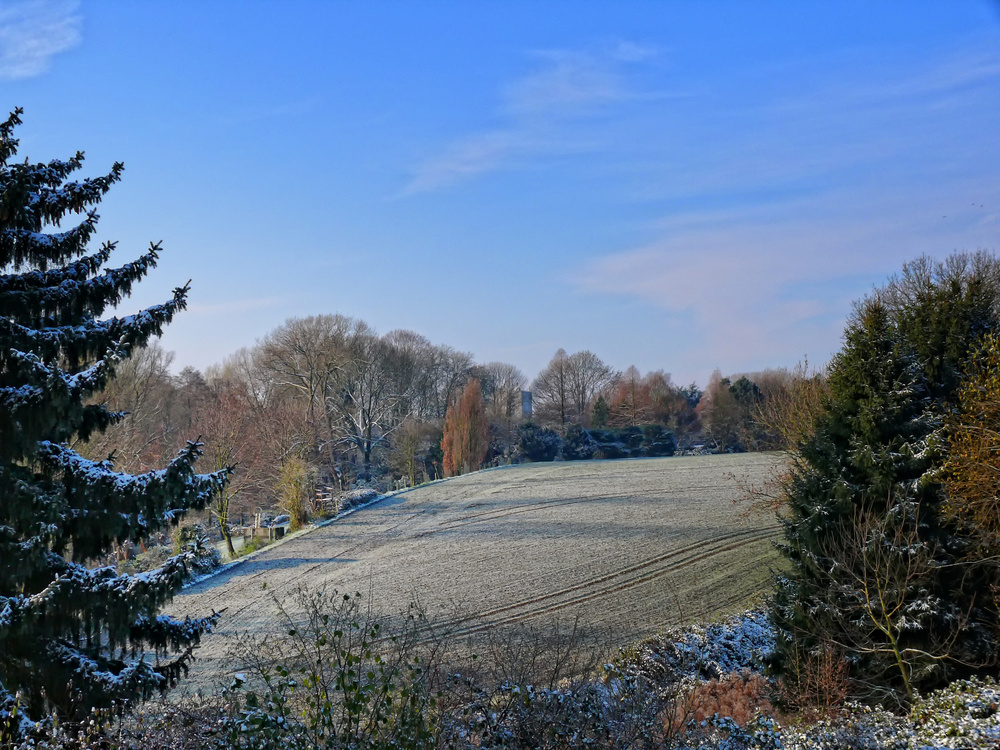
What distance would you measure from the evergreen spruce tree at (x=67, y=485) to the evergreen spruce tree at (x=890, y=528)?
10.0 metres

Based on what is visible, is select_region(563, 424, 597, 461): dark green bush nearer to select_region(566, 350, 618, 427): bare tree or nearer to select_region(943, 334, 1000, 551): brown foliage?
select_region(566, 350, 618, 427): bare tree

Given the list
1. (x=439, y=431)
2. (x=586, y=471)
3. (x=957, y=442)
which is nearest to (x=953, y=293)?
(x=957, y=442)

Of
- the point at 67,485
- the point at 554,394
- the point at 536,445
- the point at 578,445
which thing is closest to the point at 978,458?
the point at 67,485

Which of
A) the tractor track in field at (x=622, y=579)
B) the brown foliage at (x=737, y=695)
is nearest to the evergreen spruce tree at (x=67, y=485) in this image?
the tractor track in field at (x=622, y=579)

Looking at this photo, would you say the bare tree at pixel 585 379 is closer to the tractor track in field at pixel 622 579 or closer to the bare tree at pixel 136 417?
the bare tree at pixel 136 417

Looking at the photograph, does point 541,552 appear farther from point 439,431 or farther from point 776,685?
point 439,431

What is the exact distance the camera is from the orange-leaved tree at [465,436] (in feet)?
141

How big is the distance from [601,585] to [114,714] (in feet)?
46.7

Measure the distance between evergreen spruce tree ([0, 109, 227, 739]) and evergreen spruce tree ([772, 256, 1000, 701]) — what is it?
32.9ft

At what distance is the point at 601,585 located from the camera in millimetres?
19406

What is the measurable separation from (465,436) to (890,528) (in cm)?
3214

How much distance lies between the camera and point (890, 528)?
1223cm

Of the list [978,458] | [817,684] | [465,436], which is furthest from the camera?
[465,436]

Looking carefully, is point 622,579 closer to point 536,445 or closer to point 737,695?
point 737,695
